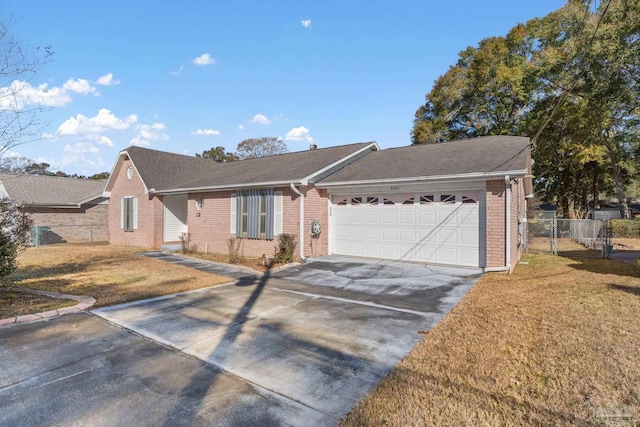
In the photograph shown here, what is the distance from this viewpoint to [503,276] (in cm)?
877

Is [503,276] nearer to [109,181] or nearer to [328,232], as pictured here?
[328,232]

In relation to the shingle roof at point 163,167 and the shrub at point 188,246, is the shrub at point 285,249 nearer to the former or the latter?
the shrub at point 188,246

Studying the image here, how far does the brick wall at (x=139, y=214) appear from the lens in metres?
16.9

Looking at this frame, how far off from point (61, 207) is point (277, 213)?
61.8 feet

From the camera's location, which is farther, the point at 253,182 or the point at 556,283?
the point at 253,182

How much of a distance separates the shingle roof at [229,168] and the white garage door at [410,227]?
225 centimetres

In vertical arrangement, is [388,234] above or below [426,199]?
below

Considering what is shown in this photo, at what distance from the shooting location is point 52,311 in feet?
19.0

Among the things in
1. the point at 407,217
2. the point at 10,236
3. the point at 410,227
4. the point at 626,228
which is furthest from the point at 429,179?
the point at 626,228

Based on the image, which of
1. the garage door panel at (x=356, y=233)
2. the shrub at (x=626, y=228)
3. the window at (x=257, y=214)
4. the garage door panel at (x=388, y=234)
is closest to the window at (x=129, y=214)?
the window at (x=257, y=214)

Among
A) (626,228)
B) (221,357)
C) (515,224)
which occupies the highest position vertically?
(515,224)

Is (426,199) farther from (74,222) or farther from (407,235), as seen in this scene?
(74,222)

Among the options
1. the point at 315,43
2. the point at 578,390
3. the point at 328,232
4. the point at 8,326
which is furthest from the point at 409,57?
the point at 8,326

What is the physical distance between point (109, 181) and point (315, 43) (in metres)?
13.9
